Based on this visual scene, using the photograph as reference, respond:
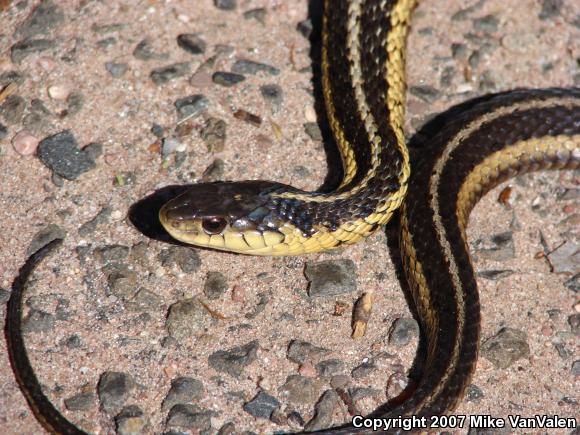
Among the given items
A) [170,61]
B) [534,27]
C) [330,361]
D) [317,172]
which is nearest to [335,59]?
[317,172]

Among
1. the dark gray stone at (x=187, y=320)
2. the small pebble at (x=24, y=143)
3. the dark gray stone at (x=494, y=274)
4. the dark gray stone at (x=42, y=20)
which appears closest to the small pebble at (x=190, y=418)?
the dark gray stone at (x=187, y=320)

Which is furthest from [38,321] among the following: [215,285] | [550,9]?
[550,9]

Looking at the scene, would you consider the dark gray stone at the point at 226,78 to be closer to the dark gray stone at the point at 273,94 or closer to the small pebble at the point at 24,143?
the dark gray stone at the point at 273,94

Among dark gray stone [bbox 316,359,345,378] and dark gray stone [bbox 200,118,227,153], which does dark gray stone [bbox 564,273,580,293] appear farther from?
dark gray stone [bbox 200,118,227,153]

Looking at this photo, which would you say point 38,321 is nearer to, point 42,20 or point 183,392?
point 183,392

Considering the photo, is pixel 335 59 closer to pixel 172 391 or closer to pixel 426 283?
pixel 426 283

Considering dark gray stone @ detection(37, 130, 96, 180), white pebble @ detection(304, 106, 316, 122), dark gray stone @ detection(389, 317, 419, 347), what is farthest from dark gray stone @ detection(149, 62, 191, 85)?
dark gray stone @ detection(389, 317, 419, 347)
